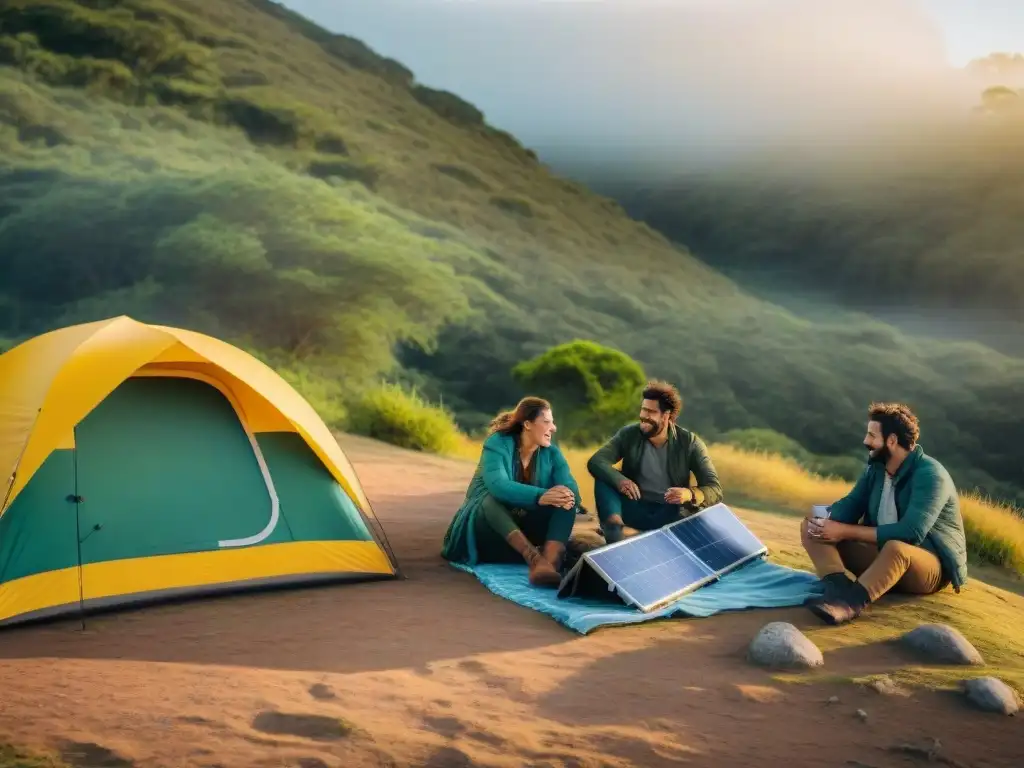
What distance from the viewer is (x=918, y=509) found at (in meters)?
6.03

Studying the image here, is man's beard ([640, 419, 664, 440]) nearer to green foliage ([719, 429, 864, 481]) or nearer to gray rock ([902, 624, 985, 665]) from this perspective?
gray rock ([902, 624, 985, 665])

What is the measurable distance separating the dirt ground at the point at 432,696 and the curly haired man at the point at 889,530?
1.08 ft

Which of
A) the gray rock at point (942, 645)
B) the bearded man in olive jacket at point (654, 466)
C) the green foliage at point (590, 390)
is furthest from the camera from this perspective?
the green foliage at point (590, 390)

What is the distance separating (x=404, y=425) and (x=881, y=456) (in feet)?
32.2

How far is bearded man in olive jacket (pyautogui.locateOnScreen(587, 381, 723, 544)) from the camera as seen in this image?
7234 mm

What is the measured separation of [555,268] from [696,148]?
11.9 m

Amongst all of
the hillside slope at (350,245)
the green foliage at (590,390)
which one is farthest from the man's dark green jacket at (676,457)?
the hillside slope at (350,245)

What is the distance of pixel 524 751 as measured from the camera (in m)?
4.13

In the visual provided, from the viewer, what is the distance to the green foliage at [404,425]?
1528 centimetres

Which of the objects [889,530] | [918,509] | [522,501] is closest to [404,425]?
[522,501]

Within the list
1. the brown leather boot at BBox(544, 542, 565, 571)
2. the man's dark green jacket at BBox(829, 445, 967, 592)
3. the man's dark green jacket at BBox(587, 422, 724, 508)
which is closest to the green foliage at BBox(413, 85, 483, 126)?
the man's dark green jacket at BBox(587, 422, 724, 508)

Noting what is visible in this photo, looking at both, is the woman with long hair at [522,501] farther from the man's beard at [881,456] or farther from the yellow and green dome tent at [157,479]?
the man's beard at [881,456]

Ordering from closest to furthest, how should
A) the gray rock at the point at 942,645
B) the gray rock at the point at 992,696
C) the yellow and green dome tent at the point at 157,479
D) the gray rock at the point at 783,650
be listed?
the gray rock at the point at 992,696 < the gray rock at the point at 783,650 < the gray rock at the point at 942,645 < the yellow and green dome tent at the point at 157,479

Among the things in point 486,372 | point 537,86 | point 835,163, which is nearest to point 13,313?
point 486,372
